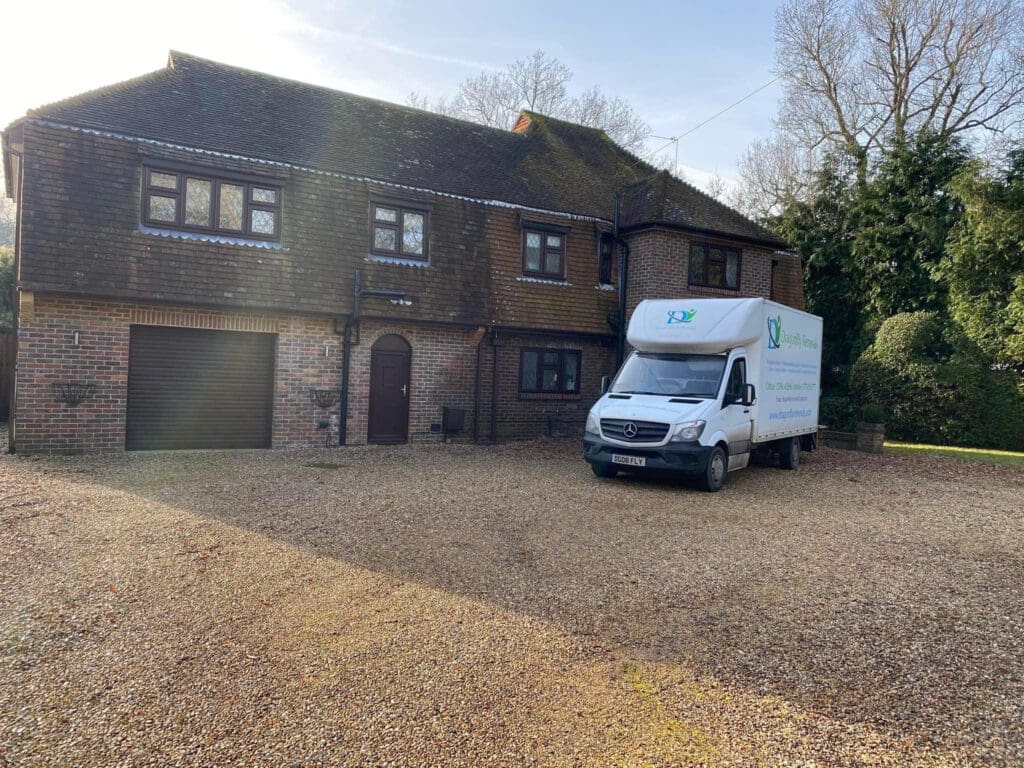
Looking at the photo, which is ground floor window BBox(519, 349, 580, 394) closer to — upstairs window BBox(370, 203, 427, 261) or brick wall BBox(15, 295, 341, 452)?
upstairs window BBox(370, 203, 427, 261)

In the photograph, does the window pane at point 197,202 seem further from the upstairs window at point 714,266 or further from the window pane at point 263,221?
the upstairs window at point 714,266

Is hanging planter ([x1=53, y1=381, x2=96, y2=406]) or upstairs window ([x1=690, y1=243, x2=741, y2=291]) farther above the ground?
upstairs window ([x1=690, y1=243, x2=741, y2=291])

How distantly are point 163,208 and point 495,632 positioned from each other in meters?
11.2

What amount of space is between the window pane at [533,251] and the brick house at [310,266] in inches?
1.9

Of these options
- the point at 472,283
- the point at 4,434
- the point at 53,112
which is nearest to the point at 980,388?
the point at 472,283

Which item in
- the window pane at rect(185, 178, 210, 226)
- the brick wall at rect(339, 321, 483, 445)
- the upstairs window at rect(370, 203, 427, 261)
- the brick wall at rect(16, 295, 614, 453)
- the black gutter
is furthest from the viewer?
the upstairs window at rect(370, 203, 427, 261)

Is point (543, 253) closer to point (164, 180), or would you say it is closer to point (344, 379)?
point (344, 379)

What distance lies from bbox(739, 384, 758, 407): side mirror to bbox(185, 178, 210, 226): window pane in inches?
393

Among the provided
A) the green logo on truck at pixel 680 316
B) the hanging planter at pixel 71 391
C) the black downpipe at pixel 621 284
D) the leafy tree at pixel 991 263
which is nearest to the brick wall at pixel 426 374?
the black downpipe at pixel 621 284

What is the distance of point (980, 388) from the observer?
17578 mm

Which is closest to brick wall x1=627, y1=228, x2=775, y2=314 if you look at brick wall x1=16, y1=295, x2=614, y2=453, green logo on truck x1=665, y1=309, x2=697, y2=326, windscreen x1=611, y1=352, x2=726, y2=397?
brick wall x1=16, y1=295, x2=614, y2=453

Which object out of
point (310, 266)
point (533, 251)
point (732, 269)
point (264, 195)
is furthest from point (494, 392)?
point (732, 269)

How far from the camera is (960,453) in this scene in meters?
16.1

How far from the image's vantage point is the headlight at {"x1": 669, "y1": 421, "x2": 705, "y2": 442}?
9758mm
